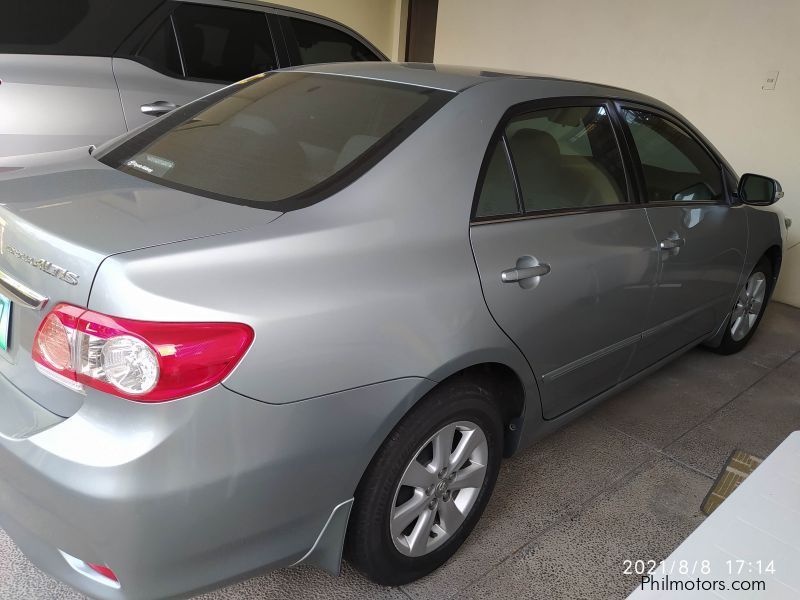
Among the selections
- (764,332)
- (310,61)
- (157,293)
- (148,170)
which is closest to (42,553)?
(157,293)

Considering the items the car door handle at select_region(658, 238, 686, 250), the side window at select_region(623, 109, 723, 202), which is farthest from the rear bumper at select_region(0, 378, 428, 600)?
the side window at select_region(623, 109, 723, 202)

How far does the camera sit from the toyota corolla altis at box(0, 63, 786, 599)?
1389mm

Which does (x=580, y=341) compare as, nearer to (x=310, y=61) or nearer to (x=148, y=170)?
(x=148, y=170)

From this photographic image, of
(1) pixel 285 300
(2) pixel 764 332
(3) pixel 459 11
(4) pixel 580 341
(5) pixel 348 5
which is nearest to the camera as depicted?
(1) pixel 285 300

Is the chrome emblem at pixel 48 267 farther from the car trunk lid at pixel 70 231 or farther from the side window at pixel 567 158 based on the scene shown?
the side window at pixel 567 158

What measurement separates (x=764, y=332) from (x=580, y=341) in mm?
2978

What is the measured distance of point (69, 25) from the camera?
3805 mm

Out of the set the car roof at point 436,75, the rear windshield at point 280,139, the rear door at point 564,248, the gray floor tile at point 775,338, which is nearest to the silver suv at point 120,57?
the rear windshield at point 280,139

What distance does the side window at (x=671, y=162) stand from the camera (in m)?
2.79

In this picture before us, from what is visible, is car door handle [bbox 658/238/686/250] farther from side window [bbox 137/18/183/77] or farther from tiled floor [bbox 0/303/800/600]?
side window [bbox 137/18/183/77]

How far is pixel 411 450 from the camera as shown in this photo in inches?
70.9

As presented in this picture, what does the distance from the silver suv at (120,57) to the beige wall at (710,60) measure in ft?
8.73

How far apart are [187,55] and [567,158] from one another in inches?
113

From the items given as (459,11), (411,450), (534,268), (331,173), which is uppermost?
(459,11)
